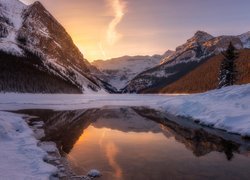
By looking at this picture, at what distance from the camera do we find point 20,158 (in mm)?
15734

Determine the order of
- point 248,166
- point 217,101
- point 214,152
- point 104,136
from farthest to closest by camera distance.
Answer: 1. point 217,101
2. point 104,136
3. point 214,152
4. point 248,166

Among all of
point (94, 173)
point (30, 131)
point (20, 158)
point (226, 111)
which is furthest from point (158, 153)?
point (226, 111)

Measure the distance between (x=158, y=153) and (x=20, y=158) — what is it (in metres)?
7.59

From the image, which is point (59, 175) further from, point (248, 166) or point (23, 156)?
point (248, 166)

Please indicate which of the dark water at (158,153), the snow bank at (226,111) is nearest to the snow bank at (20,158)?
the dark water at (158,153)

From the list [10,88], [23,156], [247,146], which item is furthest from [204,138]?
[10,88]

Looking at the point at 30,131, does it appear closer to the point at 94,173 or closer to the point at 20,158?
the point at 20,158

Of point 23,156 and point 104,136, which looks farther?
point 104,136

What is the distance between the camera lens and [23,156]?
16.2 metres

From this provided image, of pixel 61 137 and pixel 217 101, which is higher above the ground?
pixel 217 101

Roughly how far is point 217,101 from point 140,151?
20149 millimetres

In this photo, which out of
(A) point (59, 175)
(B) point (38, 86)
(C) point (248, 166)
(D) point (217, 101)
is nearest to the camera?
(A) point (59, 175)

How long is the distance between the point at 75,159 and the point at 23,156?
260cm

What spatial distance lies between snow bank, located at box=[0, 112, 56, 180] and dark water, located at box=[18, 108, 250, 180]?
1.53 meters
